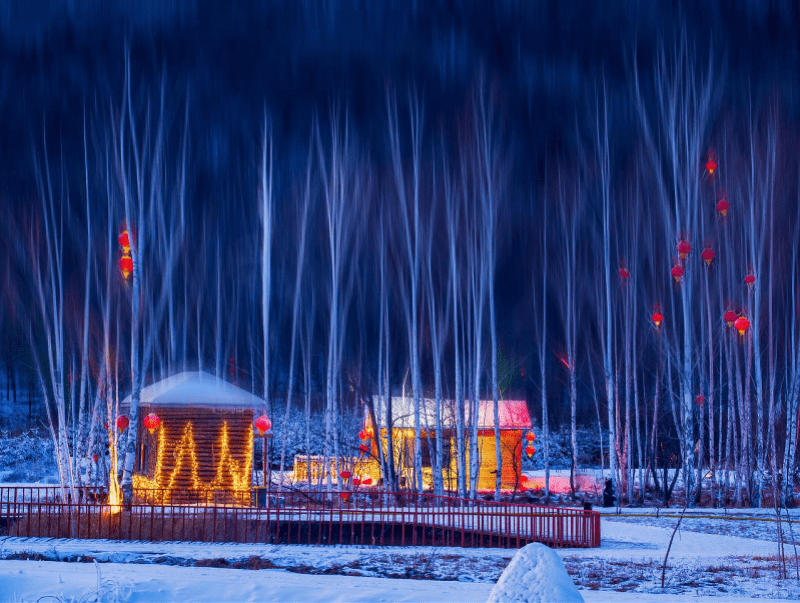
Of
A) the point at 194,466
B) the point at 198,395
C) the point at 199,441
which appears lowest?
the point at 194,466

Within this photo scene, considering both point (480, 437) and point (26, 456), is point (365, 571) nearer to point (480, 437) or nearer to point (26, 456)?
point (480, 437)

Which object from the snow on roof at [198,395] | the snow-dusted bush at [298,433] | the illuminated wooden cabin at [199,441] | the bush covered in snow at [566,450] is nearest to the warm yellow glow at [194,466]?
the illuminated wooden cabin at [199,441]

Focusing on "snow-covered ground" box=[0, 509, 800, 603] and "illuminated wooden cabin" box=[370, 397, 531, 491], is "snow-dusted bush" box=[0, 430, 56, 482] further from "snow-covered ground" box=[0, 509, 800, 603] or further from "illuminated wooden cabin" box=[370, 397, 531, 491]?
"snow-covered ground" box=[0, 509, 800, 603]

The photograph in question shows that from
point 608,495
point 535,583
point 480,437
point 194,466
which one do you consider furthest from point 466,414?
point 535,583

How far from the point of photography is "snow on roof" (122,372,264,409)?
25922 mm

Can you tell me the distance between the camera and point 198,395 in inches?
1025

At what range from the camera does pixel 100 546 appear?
16875mm

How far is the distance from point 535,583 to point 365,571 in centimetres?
791

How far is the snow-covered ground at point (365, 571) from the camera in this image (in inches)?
423

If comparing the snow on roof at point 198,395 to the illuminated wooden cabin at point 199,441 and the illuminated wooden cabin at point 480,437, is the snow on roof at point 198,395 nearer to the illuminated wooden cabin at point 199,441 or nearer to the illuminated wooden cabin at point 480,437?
the illuminated wooden cabin at point 199,441

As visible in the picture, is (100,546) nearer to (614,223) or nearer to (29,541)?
(29,541)

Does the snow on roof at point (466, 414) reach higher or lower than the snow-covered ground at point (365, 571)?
higher

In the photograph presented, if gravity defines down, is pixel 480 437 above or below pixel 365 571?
above

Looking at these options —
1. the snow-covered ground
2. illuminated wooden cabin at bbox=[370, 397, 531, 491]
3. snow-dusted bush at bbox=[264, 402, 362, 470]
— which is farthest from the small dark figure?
snow-dusted bush at bbox=[264, 402, 362, 470]
